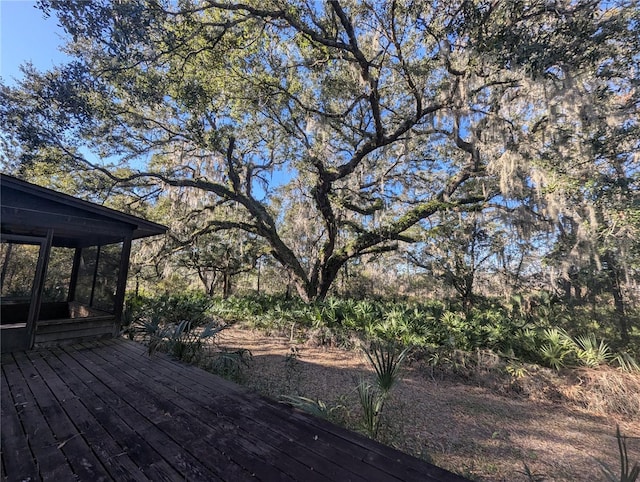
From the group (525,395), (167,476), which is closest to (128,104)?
(167,476)

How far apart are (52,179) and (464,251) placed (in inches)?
628

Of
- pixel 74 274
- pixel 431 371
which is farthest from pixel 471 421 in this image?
pixel 74 274

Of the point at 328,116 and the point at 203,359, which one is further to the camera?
the point at 328,116

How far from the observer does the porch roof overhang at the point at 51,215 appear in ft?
14.6

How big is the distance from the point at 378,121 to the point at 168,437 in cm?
740

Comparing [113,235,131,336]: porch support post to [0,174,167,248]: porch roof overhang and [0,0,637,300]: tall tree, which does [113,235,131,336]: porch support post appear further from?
[0,0,637,300]: tall tree

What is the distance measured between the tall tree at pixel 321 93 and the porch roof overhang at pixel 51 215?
2730mm

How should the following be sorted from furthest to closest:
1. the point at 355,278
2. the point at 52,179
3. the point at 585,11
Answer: the point at 355,278, the point at 52,179, the point at 585,11

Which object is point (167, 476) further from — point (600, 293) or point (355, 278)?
point (355, 278)

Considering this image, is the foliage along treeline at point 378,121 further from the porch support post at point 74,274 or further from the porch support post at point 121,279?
the porch support post at point 121,279

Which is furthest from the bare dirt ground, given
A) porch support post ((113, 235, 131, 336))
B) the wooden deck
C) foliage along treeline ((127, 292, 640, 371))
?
porch support post ((113, 235, 131, 336))

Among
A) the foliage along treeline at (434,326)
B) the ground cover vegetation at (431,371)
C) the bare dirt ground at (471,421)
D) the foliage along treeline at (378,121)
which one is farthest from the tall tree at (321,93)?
the bare dirt ground at (471,421)

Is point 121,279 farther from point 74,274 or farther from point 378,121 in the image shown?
point 378,121

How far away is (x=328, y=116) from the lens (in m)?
7.77
